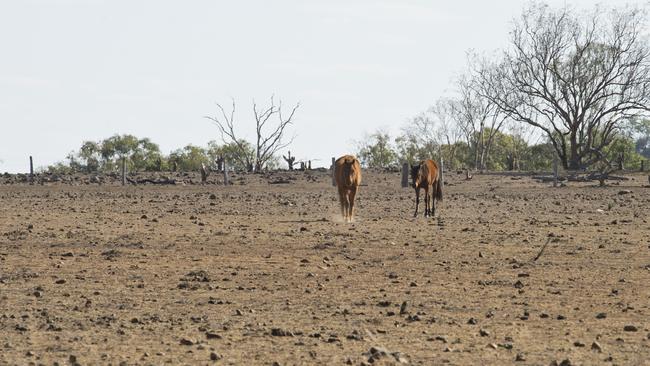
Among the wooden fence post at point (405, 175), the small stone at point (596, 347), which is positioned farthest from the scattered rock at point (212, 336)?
the wooden fence post at point (405, 175)

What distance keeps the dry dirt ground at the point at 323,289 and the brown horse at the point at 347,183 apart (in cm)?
41

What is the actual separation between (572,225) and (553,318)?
40.3ft

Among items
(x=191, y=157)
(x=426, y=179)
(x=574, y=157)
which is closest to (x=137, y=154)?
(x=191, y=157)

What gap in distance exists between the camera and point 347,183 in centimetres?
2452

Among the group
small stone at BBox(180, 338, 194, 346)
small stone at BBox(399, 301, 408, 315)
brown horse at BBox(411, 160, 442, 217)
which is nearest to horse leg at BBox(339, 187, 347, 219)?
brown horse at BBox(411, 160, 442, 217)

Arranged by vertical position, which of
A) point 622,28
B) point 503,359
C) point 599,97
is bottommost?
point 503,359

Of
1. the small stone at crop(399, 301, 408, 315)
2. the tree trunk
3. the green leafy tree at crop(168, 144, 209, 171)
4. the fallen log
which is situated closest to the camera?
the small stone at crop(399, 301, 408, 315)

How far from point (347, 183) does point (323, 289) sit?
12.0 meters

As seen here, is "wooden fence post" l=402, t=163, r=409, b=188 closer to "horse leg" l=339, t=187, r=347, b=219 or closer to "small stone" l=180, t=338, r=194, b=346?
"horse leg" l=339, t=187, r=347, b=219

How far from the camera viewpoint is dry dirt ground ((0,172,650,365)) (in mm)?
8977

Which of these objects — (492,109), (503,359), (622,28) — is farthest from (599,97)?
(503,359)

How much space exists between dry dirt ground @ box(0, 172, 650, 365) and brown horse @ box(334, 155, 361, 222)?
405 millimetres

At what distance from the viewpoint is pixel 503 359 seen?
8.51 meters

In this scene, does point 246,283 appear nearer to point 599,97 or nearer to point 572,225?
point 572,225
